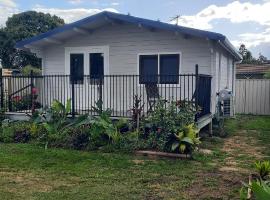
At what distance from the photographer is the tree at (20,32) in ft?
108

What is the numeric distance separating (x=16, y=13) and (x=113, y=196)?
120 feet

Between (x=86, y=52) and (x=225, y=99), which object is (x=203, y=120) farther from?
(x=86, y=52)

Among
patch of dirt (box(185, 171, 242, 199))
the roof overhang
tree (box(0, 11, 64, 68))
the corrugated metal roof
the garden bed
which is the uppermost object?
tree (box(0, 11, 64, 68))

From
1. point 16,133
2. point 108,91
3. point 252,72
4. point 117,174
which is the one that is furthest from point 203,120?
point 252,72

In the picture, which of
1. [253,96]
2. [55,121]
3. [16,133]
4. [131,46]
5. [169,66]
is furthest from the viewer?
[253,96]

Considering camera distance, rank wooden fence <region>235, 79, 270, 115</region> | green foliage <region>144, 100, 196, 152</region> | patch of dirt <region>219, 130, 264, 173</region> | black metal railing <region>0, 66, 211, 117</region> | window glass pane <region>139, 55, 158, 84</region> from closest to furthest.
Answer: patch of dirt <region>219, 130, 264, 173</region>
green foliage <region>144, 100, 196, 152</region>
black metal railing <region>0, 66, 211, 117</region>
window glass pane <region>139, 55, 158, 84</region>
wooden fence <region>235, 79, 270, 115</region>

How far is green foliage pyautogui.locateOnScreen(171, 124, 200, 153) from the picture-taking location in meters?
7.14

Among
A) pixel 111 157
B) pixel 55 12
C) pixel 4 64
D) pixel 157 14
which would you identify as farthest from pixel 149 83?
pixel 55 12

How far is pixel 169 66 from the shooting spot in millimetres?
10703

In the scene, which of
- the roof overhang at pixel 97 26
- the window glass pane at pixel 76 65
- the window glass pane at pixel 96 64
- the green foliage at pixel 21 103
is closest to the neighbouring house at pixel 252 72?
the roof overhang at pixel 97 26

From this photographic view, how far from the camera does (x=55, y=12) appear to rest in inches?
1508

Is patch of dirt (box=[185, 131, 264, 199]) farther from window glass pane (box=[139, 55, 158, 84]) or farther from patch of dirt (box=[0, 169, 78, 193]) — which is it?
window glass pane (box=[139, 55, 158, 84])

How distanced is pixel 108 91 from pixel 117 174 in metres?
5.73

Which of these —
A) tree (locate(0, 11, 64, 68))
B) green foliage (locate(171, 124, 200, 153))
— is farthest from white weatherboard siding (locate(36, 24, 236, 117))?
tree (locate(0, 11, 64, 68))
